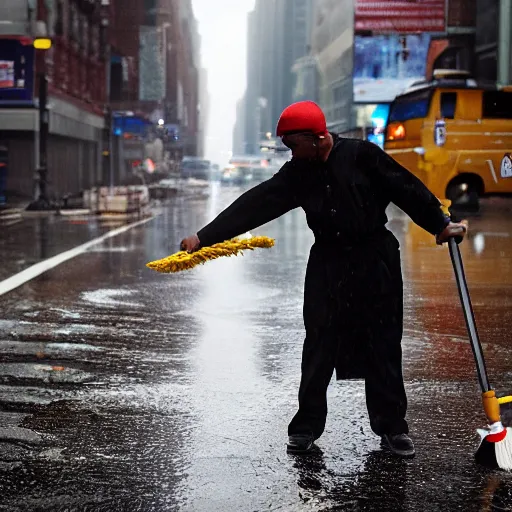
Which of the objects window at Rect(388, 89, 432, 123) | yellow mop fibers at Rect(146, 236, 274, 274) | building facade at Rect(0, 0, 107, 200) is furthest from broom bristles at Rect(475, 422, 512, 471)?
building facade at Rect(0, 0, 107, 200)

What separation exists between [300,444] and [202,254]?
986 millimetres

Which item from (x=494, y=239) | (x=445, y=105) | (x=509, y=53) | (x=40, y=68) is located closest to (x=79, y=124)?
(x=40, y=68)

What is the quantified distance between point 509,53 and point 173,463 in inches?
2124

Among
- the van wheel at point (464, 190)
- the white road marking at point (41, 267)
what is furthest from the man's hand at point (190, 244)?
the van wheel at point (464, 190)

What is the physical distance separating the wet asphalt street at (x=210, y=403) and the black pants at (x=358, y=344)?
0.61 feet

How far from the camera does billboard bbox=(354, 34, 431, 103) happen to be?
214ft

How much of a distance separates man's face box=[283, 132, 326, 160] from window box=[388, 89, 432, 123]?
20.7 meters

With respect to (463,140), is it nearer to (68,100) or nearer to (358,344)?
(358,344)

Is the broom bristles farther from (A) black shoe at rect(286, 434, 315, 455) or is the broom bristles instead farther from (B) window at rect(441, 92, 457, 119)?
(B) window at rect(441, 92, 457, 119)

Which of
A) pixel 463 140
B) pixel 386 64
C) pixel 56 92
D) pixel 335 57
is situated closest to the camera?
pixel 463 140

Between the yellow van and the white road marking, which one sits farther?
the yellow van

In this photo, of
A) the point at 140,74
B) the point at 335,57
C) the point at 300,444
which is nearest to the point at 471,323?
the point at 300,444

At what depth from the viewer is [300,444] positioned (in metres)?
5.12

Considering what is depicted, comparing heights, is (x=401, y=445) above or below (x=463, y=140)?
below
